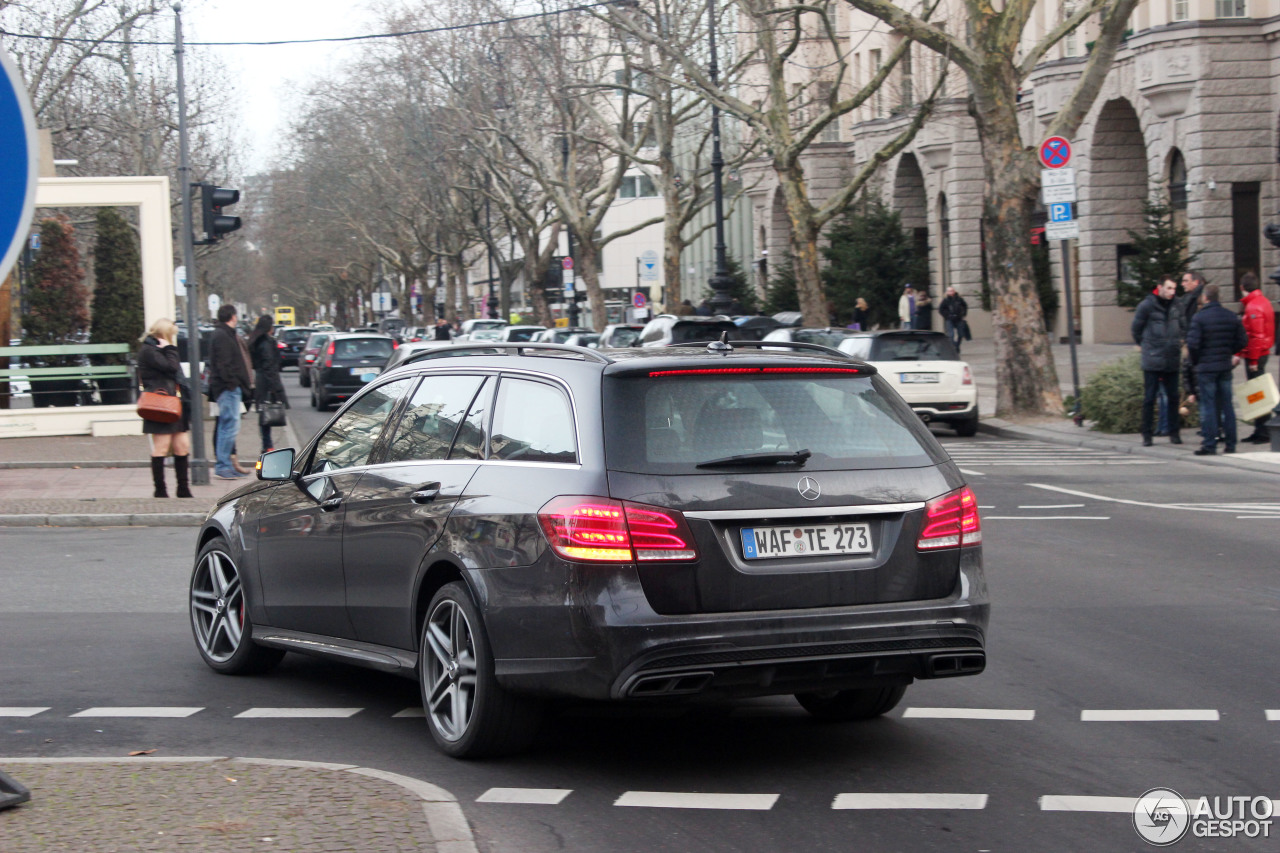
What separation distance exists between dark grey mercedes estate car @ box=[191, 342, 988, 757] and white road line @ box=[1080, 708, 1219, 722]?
34.0 inches

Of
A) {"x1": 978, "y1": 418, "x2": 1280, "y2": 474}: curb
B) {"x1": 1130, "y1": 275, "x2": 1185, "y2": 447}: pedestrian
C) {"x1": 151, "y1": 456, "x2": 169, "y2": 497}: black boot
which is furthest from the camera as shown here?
{"x1": 1130, "y1": 275, "x2": 1185, "y2": 447}: pedestrian

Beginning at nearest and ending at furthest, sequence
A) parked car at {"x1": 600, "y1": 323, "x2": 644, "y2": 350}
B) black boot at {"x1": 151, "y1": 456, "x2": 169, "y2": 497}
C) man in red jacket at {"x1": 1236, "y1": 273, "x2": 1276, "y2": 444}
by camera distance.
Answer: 1. black boot at {"x1": 151, "y1": 456, "x2": 169, "y2": 497}
2. man in red jacket at {"x1": 1236, "y1": 273, "x2": 1276, "y2": 444}
3. parked car at {"x1": 600, "y1": 323, "x2": 644, "y2": 350}

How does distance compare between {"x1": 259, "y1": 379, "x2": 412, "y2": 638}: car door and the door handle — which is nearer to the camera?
the door handle

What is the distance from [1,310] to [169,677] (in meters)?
20.9

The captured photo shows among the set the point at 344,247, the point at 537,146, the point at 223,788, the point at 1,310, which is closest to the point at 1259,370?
the point at 223,788

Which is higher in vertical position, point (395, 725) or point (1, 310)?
point (1, 310)

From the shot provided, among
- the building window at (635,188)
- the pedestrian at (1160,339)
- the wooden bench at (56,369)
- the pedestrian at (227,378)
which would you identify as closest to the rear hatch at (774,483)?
the pedestrian at (227,378)

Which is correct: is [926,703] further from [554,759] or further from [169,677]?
[169,677]

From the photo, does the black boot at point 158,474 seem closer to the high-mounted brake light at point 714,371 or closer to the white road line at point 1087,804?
the high-mounted brake light at point 714,371

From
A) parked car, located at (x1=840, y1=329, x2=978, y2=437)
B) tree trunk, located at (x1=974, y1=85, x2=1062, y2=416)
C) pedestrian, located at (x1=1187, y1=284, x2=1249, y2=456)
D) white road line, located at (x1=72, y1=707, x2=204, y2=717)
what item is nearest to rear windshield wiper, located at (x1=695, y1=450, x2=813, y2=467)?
white road line, located at (x1=72, y1=707, x2=204, y2=717)

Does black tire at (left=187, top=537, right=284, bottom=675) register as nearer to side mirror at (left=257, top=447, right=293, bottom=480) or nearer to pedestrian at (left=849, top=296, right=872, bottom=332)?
side mirror at (left=257, top=447, right=293, bottom=480)

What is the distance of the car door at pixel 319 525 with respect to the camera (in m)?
6.82

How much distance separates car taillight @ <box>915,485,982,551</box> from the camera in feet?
18.6

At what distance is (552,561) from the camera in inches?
211
